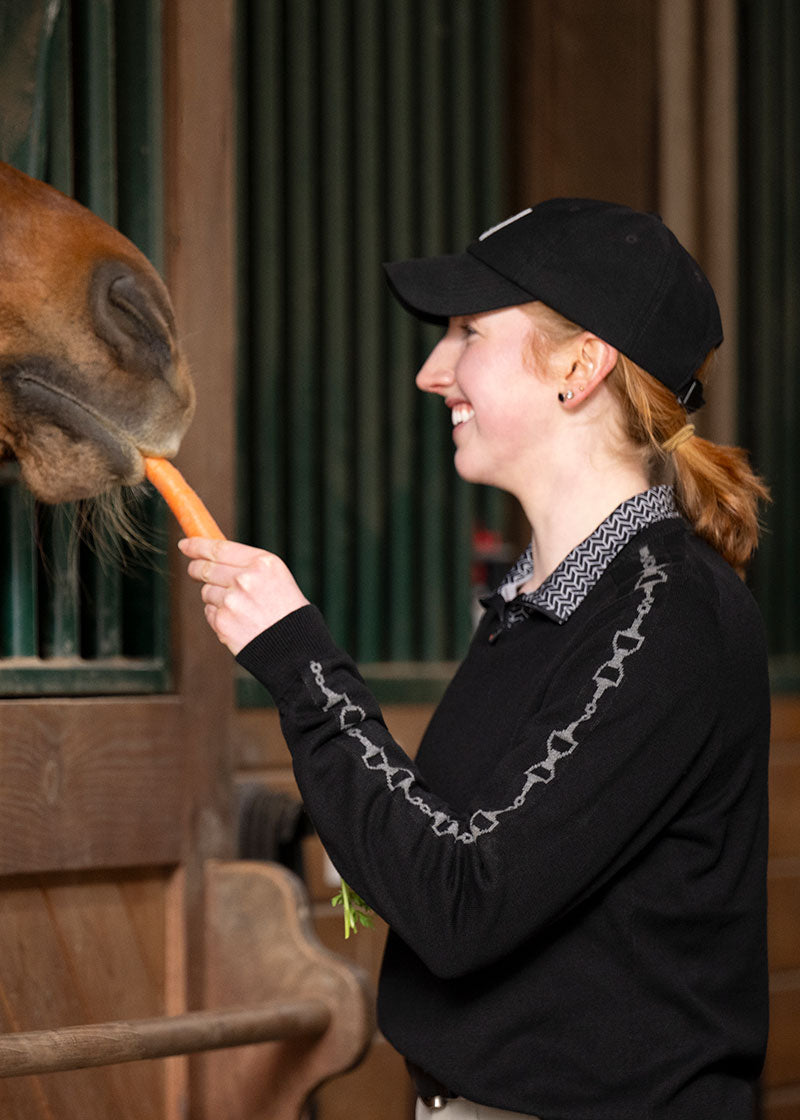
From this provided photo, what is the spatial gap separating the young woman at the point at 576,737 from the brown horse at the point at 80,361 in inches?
6.8

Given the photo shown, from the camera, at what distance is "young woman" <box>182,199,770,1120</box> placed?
2.97ft

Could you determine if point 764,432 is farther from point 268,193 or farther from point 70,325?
point 70,325

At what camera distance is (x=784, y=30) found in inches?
95.5

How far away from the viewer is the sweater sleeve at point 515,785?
89 cm

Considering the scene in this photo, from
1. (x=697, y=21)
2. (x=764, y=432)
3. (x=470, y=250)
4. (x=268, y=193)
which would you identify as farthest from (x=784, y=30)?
(x=470, y=250)

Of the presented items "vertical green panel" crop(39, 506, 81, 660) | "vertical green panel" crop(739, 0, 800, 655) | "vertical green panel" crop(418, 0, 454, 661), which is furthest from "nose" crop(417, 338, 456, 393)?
"vertical green panel" crop(739, 0, 800, 655)

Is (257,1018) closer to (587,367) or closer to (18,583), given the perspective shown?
(18,583)

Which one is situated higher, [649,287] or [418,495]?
[649,287]

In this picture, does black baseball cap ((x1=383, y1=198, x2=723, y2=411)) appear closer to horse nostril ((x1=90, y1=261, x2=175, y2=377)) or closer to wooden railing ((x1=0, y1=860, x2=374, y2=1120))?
horse nostril ((x1=90, y1=261, x2=175, y2=377))

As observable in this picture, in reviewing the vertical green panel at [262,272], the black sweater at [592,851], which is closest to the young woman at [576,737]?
the black sweater at [592,851]

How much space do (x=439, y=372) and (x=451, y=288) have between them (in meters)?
0.09

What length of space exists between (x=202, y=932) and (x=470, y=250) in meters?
0.86

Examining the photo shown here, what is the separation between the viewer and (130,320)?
1154mm

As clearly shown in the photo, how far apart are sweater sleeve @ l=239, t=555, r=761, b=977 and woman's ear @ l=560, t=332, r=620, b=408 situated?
0.22 metres
